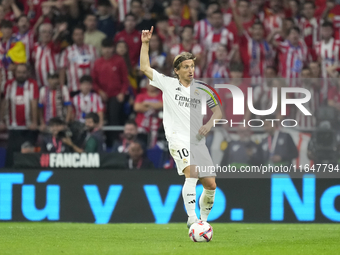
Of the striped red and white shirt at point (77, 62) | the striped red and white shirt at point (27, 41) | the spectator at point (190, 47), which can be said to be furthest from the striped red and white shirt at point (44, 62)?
the spectator at point (190, 47)

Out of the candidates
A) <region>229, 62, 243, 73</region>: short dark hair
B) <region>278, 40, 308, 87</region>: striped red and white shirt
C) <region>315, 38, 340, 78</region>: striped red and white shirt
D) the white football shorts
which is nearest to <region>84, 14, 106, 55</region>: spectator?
<region>229, 62, 243, 73</region>: short dark hair

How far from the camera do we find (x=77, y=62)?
44.3 feet

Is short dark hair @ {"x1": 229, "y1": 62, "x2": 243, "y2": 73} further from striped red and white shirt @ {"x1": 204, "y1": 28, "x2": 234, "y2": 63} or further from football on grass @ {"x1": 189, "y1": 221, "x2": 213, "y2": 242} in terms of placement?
football on grass @ {"x1": 189, "y1": 221, "x2": 213, "y2": 242}

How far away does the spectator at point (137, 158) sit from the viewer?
37.6ft

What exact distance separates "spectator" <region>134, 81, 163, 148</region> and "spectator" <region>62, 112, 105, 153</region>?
34.7 inches

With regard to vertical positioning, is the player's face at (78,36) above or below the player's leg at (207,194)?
above

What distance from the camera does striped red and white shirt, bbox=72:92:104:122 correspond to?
12.9 m

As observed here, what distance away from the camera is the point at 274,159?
10938 millimetres

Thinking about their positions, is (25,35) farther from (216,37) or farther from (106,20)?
(216,37)

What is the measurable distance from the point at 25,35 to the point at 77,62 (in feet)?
4.93

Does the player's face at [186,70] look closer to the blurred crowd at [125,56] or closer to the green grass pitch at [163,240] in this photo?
the green grass pitch at [163,240]

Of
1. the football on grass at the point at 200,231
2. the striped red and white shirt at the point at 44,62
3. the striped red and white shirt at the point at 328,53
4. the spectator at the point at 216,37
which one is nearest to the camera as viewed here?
the football on grass at the point at 200,231

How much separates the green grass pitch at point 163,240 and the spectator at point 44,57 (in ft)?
14.4

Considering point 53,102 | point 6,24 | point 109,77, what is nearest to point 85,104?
point 53,102
